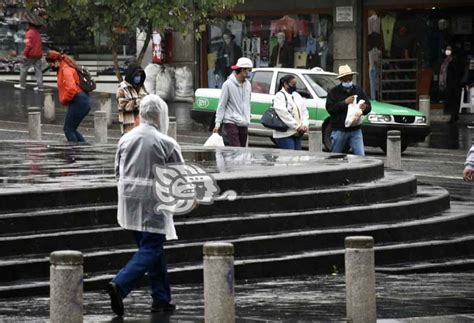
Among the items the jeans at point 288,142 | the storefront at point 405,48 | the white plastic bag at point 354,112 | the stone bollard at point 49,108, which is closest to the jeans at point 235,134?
the jeans at point 288,142

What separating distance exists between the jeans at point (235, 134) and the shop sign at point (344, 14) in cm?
1675

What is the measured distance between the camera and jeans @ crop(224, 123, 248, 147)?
20.1 meters

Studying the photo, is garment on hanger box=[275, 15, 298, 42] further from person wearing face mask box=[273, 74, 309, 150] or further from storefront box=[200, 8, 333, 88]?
person wearing face mask box=[273, 74, 309, 150]

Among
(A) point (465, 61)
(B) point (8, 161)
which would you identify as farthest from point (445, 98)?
(B) point (8, 161)

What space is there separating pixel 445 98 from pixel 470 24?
1860 millimetres

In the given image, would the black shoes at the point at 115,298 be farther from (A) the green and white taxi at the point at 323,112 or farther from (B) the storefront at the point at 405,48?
(B) the storefront at the point at 405,48

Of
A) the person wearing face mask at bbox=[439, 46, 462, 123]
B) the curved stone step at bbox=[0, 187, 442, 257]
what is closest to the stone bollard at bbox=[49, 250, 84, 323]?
the curved stone step at bbox=[0, 187, 442, 257]

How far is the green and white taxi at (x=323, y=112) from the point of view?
27.2 metres

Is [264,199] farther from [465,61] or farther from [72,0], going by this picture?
[465,61]

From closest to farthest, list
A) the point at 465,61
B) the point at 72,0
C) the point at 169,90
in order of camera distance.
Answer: the point at 72,0 < the point at 465,61 < the point at 169,90

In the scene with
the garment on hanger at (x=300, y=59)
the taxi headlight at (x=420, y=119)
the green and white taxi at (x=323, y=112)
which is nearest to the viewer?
the green and white taxi at (x=323, y=112)

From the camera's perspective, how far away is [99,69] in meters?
40.7

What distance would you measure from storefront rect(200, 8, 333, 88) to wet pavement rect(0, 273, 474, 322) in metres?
23.8

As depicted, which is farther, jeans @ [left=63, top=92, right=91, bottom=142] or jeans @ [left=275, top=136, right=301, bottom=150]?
jeans @ [left=63, top=92, right=91, bottom=142]
